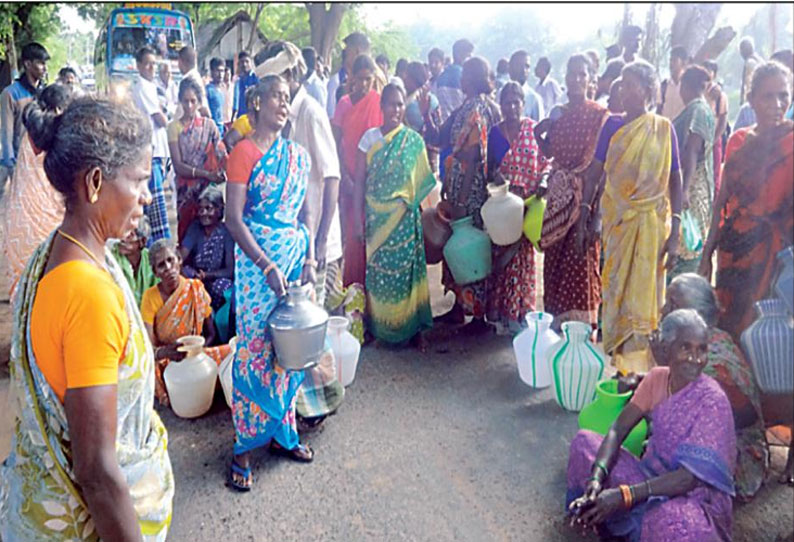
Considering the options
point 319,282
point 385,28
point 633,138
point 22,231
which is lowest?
point 319,282

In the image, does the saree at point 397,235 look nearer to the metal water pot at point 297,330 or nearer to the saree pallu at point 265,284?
the saree pallu at point 265,284

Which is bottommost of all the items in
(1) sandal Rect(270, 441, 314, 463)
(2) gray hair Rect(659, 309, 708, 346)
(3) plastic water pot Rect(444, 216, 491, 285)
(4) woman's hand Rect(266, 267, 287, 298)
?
(1) sandal Rect(270, 441, 314, 463)

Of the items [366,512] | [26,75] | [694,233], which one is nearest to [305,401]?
[366,512]

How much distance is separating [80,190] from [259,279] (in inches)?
58.1

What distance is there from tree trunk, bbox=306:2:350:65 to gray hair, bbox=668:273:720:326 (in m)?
12.9

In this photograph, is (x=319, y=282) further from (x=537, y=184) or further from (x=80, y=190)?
(x=80, y=190)

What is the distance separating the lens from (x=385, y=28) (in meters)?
24.3

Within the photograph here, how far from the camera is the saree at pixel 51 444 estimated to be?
1.20 meters

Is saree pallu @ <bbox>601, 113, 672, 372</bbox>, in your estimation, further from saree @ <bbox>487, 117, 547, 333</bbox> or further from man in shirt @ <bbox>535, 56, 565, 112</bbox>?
man in shirt @ <bbox>535, 56, 565, 112</bbox>

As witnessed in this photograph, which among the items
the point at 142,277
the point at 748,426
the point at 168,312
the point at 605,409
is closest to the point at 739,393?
the point at 748,426

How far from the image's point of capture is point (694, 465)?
214 centimetres

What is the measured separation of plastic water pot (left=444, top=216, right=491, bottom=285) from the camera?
4281mm

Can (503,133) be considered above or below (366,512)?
above

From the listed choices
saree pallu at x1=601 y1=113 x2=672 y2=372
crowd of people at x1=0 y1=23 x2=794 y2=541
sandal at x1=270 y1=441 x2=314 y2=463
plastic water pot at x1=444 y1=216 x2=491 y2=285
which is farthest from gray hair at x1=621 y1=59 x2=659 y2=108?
sandal at x1=270 y1=441 x2=314 y2=463
